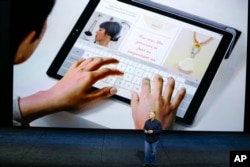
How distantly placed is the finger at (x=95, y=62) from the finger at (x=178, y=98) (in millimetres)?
1068

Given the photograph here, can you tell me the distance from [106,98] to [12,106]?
1466 mm

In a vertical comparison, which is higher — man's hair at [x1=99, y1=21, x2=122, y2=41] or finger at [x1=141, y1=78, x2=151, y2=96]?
man's hair at [x1=99, y1=21, x2=122, y2=41]

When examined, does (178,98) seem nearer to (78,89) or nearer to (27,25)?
(78,89)

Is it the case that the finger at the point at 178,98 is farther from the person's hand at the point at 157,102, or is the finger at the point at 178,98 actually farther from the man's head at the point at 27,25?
the man's head at the point at 27,25

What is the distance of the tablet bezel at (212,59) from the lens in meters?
5.73

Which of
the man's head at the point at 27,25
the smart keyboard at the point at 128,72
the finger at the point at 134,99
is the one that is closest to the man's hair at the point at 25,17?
the man's head at the point at 27,25

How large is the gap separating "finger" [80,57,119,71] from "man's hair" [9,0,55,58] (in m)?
0.85

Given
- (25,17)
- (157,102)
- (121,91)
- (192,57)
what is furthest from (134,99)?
(25,17)

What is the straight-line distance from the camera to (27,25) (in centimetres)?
581

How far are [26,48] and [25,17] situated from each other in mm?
479

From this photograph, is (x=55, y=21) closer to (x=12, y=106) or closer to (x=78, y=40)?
(x=78, y=40)

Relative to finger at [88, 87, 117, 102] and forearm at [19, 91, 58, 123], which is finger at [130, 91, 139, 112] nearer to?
finger at [88, 87, 117, 102]

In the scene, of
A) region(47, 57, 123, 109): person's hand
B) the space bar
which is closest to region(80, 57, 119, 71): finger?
region(47, 57, 123, 109): person's hand

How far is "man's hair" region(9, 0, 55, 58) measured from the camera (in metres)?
5.80
